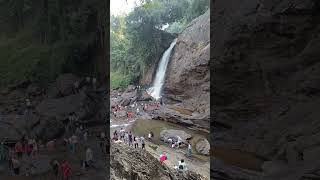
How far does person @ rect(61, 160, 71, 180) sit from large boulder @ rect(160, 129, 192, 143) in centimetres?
1107

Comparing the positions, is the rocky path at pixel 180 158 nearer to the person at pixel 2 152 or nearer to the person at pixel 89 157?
the person at pixel 89 157

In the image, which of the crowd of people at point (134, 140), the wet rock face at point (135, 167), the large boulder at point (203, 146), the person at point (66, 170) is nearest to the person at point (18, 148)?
the person at point (66, 170)

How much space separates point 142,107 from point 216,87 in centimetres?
1968

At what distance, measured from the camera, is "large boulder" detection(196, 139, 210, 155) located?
48.5 ft

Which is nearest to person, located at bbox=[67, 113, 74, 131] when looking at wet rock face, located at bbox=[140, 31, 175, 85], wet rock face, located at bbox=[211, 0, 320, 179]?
wet rock face, located at bbox=[211, 0, 320, 179]

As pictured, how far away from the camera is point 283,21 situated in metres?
2.85

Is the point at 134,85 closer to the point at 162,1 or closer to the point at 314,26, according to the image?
the point at 162,1

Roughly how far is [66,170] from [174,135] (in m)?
11.4

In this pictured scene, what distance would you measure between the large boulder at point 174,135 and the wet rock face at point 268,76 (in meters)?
12.6

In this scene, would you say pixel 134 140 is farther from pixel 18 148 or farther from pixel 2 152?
pixel 2 152

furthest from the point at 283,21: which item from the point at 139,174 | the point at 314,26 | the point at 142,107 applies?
the point at 142,107

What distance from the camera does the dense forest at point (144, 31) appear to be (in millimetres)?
25344

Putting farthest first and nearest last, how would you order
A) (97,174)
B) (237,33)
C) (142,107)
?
(142,107)
(97,174)
(237,33)

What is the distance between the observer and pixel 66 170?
4785mm
